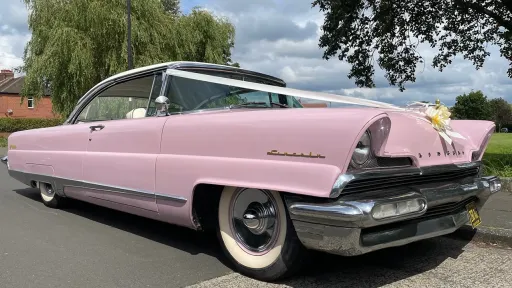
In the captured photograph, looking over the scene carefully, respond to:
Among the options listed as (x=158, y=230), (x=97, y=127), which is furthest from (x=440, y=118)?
(x=97, y=127)

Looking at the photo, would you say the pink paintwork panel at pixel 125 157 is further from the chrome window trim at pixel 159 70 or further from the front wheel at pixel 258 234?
the front wheel at pixel 258 234

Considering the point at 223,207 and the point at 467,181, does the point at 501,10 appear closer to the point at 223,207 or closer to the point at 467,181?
the point at 467,181

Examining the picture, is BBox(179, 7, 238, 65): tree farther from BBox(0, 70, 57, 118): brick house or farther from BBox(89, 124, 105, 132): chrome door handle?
BBox(0, 70, 57, 118): brick house

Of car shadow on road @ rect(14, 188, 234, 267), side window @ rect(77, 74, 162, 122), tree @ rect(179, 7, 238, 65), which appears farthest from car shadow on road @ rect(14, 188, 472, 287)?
tree @ rect(179, 7, 238, 65)

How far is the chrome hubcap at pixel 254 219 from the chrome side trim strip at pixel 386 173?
0.63m

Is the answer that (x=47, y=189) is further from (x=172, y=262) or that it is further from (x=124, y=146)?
(x=172, y=262)

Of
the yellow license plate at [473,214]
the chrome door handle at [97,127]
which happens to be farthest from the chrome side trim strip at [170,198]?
the yellow license plate at [473,214]

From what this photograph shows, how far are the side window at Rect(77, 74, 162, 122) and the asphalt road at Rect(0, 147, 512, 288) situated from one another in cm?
124

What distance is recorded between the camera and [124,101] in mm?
5102

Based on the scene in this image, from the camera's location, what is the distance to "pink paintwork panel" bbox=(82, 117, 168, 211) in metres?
4.09

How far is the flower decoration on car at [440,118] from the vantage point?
3518mm

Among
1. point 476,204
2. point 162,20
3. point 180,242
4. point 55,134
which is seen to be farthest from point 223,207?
point 162,20

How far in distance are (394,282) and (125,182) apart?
2.49 meters

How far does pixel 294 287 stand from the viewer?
10.9 feet
